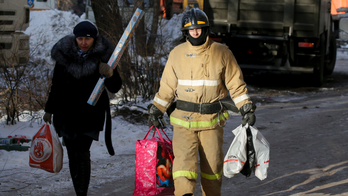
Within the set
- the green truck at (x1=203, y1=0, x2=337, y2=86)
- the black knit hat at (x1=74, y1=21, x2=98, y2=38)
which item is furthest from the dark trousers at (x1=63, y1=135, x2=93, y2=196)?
the green truck at (x1=203, y1=0, x2=337, y2=86)

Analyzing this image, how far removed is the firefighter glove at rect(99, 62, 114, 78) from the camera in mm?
3678

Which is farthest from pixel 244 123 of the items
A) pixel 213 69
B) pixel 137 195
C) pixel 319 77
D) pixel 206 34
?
pixel 319 77

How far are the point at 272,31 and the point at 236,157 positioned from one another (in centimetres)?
769

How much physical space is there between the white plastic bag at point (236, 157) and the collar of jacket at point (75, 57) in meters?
1.38

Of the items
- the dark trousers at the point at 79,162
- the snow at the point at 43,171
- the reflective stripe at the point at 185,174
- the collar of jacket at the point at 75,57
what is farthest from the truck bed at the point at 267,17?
the reflective stripe at the point at 185,174

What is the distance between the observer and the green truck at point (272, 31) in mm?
10242

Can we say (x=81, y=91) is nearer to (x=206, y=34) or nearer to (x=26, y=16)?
(x=206, y=34)

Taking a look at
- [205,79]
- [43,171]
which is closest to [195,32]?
[205,79]

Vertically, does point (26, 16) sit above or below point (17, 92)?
above

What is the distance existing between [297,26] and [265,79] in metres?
3.12

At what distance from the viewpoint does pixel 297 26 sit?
10266mm

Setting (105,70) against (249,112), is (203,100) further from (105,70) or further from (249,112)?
(105,70)

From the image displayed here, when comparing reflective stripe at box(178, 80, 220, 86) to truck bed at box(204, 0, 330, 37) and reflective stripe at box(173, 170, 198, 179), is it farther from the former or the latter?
truck bed at box(204, 0, 330, 37)

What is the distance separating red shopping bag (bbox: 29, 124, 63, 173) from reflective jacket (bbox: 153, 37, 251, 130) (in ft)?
3.91
